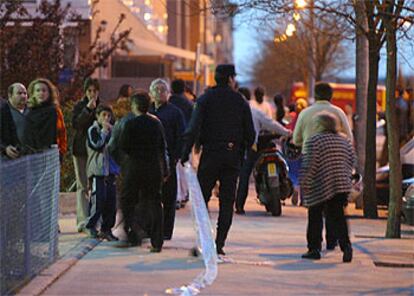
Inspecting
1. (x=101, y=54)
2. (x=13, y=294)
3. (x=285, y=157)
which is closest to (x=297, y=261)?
(x=13, y=294)

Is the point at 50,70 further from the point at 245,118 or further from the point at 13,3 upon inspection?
the point at 245,118

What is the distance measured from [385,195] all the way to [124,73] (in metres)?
22.0

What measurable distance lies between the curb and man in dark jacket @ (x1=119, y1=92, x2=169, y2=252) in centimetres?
63

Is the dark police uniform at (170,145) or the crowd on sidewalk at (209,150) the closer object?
the crowd on sidewalk at (209,150)

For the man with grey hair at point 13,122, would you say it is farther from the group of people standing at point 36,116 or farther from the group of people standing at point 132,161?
the group of people standing at point 132,161

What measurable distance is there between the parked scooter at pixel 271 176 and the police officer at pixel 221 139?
4.75m

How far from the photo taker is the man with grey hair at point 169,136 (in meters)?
11.9

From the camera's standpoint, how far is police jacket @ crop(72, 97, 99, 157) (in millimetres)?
12234

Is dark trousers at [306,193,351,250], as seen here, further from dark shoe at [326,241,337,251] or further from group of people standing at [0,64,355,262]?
dark shoe at [326,241,337,251]

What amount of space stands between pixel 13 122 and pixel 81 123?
2.15 m

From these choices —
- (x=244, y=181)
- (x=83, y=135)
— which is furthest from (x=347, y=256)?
(x=244, y=181)

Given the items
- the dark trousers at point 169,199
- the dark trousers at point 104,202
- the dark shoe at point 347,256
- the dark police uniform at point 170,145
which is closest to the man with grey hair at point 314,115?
the dark shoe at point 347,256

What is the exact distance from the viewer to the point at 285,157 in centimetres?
1636

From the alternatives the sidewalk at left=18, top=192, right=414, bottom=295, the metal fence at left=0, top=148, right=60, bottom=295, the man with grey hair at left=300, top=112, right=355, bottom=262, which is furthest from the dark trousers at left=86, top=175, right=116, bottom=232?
the man with grey hair at left=300, top=112, right=355, bottom=262
